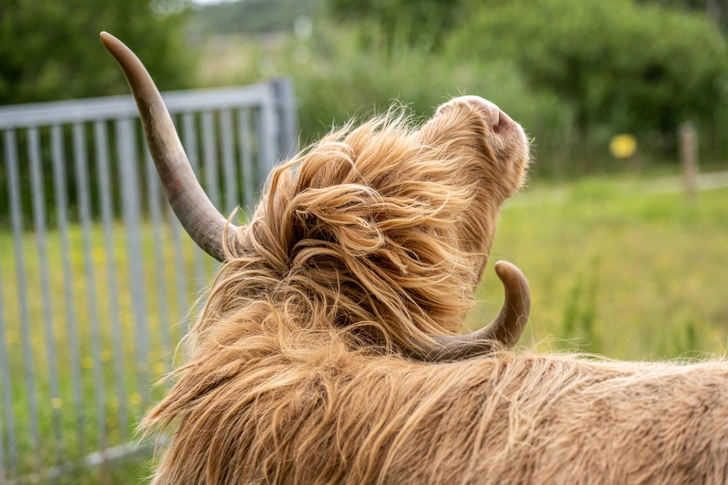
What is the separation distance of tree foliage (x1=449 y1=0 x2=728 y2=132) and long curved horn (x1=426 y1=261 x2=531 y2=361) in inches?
1197

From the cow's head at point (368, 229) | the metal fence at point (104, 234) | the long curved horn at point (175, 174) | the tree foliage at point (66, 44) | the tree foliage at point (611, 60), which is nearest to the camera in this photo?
the cow's head at point (368, 229)

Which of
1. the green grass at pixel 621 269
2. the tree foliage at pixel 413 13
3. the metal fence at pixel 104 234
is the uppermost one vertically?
the tree foliage at pixel 413 13

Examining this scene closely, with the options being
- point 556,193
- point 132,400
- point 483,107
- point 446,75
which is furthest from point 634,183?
point 483,107

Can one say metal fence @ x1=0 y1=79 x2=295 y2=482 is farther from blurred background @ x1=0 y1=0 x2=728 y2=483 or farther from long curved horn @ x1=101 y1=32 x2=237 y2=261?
long curved horn @ x1=101 y1=32 x2=237 y2=261

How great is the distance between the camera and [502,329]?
1.50 meters

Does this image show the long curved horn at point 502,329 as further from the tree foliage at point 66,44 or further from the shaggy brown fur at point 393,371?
the tree foliage at point 66,44

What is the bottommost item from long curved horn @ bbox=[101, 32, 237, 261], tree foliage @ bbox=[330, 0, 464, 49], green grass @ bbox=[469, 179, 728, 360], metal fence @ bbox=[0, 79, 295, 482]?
green grass @ bbox=[469, 179, 728, 360]

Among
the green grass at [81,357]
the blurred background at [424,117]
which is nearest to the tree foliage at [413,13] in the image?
the blurred background at [424,117]

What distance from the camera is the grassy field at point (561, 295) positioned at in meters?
4.83

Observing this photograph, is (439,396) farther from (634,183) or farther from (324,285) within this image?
(634,183)

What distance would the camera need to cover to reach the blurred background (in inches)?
192

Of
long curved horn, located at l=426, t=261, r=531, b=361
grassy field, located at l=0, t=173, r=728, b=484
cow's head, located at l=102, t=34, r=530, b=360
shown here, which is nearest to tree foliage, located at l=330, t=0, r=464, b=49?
grassy field, located at l=0, t=173, r=728, b=484

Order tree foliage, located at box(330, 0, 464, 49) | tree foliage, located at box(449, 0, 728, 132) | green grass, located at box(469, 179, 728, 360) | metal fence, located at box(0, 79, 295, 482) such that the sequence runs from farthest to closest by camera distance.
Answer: tree foliage, located at box(330, 0, 464, 49) < tree foliage, located at box(449, 0, 728, 132) < green grass, located at box(469, 179, 728, 360) < metal fence, located at box(0, 79, 295, 482)

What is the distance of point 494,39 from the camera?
3206 centimetres
